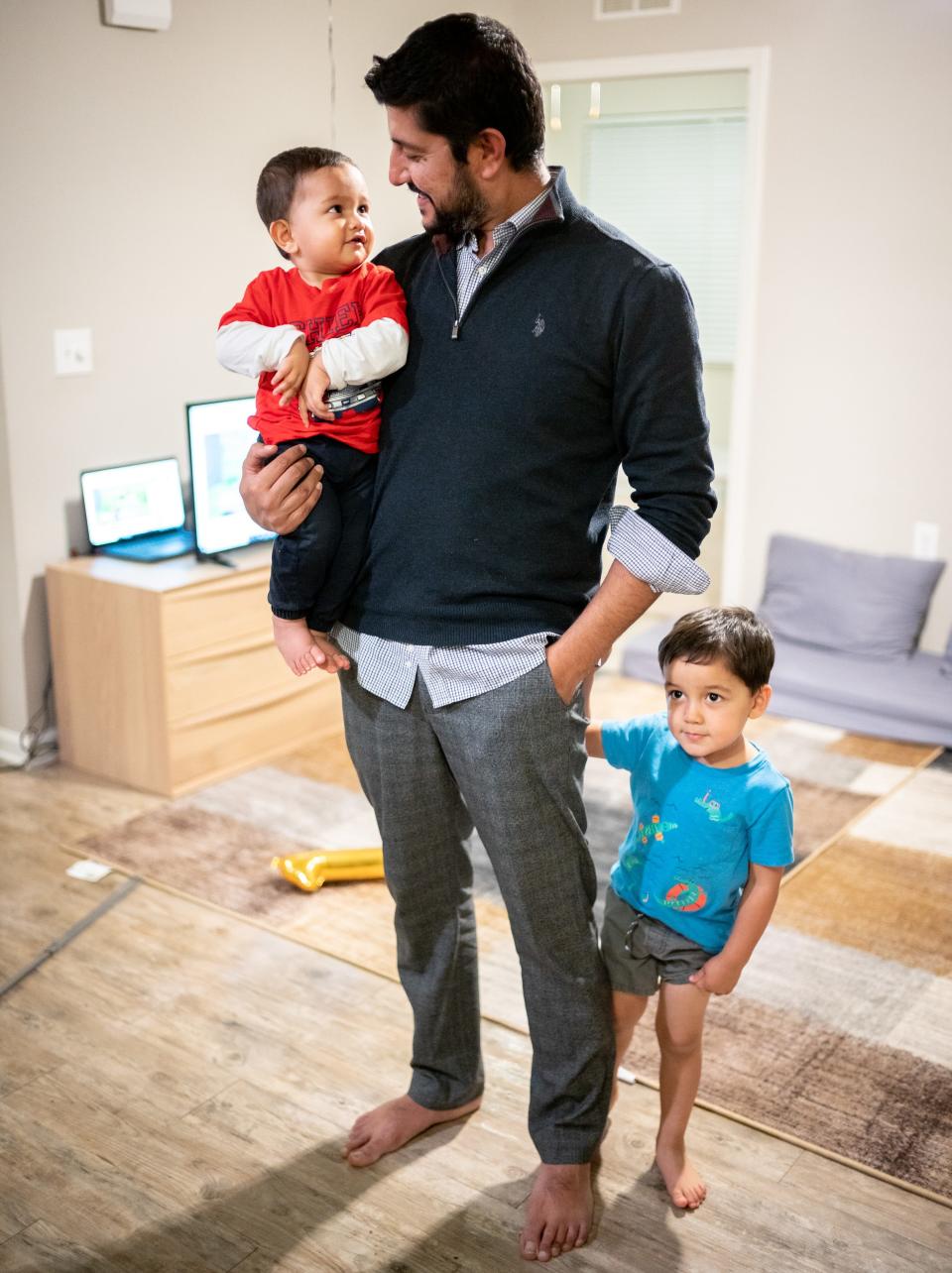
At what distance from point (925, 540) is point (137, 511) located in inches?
102

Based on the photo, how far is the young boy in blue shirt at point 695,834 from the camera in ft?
5.98

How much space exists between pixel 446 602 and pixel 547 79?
12.1 feet

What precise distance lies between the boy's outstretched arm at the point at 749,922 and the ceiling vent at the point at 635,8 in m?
3.67

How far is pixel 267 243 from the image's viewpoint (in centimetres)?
407

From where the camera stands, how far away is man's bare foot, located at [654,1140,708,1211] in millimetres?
2008

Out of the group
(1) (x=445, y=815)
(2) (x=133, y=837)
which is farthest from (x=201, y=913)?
(1) (x=445, y=815)

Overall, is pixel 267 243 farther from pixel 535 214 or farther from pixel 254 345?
pixel 535 214

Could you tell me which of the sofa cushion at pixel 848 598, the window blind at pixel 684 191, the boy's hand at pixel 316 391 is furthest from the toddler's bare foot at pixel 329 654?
the window blind at pixel 684 191

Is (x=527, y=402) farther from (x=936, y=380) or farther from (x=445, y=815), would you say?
(x=936, y=380)

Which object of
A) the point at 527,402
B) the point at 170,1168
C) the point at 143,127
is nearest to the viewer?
the point at 527,402

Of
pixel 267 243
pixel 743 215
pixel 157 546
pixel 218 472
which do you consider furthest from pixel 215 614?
pixel 743 215

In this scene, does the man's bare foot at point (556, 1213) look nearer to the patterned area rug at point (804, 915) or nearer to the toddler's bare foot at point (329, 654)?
the patterned area rug at point (804, 915)

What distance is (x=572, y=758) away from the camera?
182 cm

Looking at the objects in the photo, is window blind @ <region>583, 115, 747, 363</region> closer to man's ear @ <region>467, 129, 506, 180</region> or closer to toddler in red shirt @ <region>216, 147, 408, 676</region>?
toddler in red shirt @ <region>216, 147, 408, 676</region>
